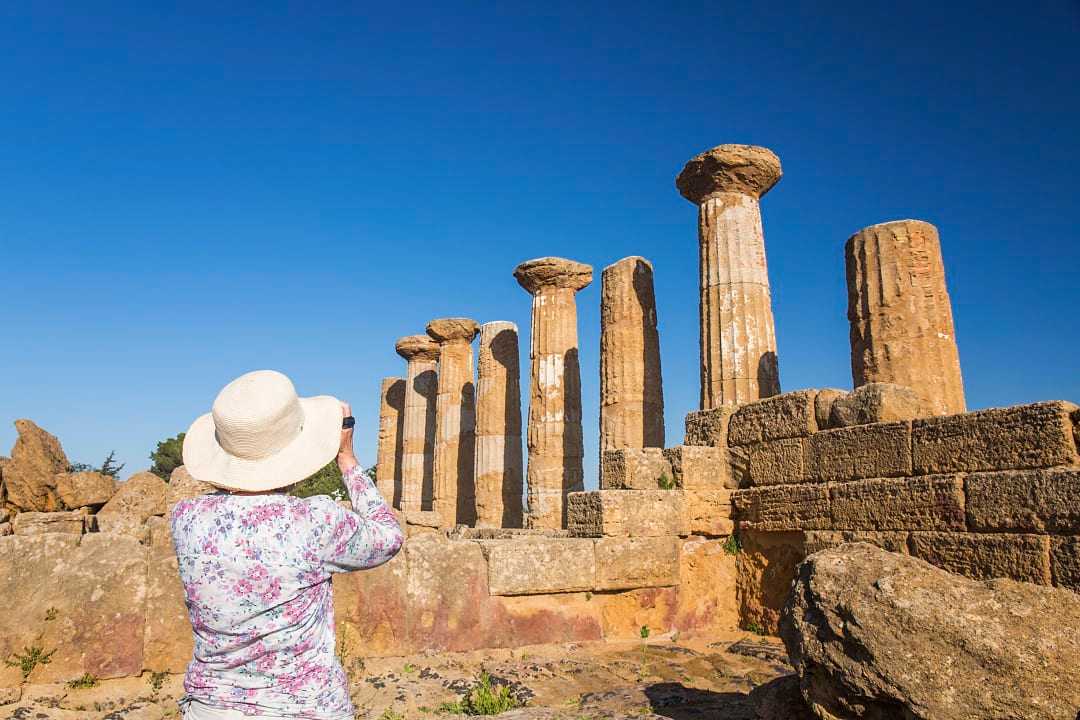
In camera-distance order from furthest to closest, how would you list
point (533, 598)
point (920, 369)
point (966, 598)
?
point (920, 369)
point (533, 598)
point (966, 598)

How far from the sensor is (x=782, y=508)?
780 cm

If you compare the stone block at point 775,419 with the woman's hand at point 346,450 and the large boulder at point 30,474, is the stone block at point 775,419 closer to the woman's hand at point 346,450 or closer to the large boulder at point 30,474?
the woman's hand at point 346,450

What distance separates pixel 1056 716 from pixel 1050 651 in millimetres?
290

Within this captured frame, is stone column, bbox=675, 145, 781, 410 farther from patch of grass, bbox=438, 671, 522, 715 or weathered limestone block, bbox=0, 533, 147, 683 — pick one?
weathered limestone block, bbox=0, 533, 147, 683

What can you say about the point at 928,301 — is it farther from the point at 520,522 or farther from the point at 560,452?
the point at 520,522

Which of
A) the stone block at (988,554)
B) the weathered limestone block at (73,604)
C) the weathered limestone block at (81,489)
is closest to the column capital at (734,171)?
the stone block at (988,554)

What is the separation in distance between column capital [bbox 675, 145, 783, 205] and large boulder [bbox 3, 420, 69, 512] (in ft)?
41.1

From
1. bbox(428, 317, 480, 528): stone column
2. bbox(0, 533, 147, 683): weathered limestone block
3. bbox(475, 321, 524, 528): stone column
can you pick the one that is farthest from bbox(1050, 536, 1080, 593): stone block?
bbox(428, 317, 480, 528): stone column

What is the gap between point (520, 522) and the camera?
20812 mm

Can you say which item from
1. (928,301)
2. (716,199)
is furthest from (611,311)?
(928,301)

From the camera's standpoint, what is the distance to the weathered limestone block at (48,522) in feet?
39.3

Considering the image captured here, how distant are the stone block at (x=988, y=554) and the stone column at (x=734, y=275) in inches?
219

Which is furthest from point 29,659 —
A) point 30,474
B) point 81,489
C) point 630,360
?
point 630,360

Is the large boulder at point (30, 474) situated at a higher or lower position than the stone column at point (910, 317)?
lower
